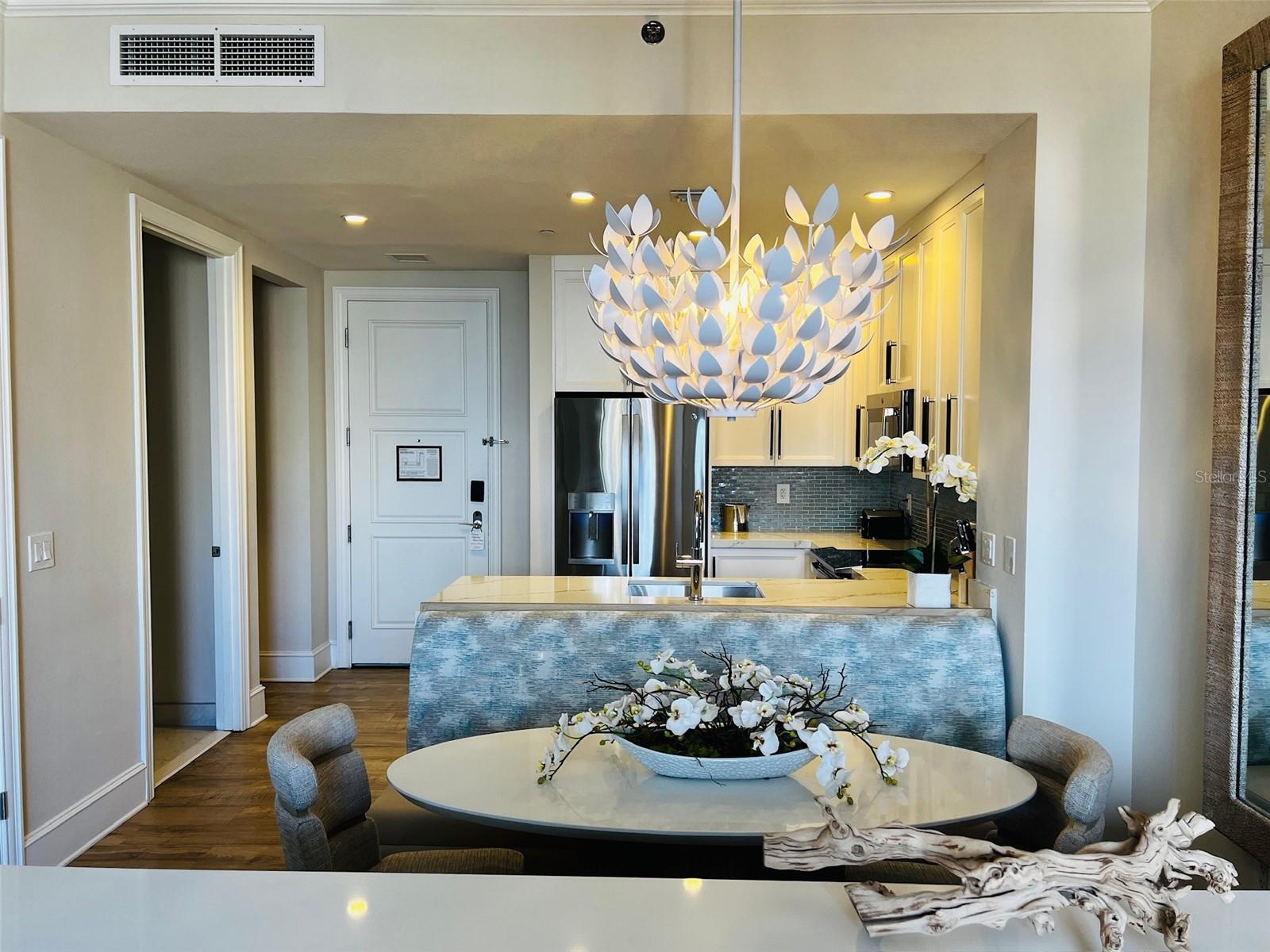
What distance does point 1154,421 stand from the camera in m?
2.66

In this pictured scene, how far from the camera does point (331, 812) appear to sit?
2207mm

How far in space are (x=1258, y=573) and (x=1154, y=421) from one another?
2.05 ft

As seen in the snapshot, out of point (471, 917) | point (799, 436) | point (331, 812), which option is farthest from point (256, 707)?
point (471, 917)

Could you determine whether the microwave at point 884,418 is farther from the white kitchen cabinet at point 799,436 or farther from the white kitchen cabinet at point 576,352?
the white kitchen cabinet at point 576,352

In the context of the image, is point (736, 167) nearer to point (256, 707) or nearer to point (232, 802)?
point (232, 802)

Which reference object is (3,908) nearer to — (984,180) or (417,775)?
(417,775)

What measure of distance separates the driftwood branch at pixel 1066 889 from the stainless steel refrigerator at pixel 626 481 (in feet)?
12.6

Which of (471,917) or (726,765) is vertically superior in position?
(471,917)

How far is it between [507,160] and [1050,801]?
2.54 m

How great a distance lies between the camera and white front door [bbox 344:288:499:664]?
19.4 feet

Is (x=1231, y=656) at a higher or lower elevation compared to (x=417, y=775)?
higher

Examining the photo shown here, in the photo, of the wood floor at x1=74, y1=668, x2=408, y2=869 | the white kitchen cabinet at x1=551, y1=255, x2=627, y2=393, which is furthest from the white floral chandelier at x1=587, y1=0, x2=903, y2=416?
the white kitchen cabinet at x1=551, y1=255, x2=627, y2=393

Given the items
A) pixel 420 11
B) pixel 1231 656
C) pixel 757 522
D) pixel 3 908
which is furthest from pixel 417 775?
pixel 757 522

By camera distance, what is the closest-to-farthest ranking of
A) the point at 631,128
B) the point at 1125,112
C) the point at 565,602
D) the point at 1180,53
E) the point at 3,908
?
the point at 3,908 < the point at 1180,53 < the point at 1125,112 < the point at 631,128 < the point at 565,602
